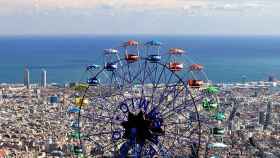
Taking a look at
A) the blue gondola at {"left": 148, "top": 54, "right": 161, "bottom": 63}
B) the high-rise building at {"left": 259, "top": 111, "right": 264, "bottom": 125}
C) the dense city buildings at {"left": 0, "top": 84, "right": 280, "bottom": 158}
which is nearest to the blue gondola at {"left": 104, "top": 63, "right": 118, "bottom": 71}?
the blue gondola at {"left": 148, "top": 54, "right": 161, "bottom": 63}

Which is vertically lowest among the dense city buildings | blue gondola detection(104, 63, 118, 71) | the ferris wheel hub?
the dense city buildings

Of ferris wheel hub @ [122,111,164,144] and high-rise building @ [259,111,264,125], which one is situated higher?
ferris wheel hub @ [122,111,164,144]

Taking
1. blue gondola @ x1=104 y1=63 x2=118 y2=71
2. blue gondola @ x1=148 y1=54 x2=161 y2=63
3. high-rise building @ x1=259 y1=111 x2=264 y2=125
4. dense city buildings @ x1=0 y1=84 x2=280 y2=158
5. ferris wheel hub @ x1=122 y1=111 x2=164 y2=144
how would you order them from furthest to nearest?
high-rise building @ x1=259 y1=111 x2=264 y2=125, dense city buildings @ x1=0 y1=84 x2=280 y2=158, blue gondola @ x1=104 y1=63 x2=118 y2=71, blue gondola @ x1=148 y1=54 x2=161 y2=63, ferris wheel hub @ x1=122 y1=111 x2=164 y2=144

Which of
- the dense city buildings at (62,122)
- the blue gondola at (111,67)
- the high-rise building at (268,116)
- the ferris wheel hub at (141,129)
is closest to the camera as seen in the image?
the ferris wheel hub at (141,129)

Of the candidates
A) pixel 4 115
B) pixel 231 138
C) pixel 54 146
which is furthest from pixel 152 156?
pixel 4 115

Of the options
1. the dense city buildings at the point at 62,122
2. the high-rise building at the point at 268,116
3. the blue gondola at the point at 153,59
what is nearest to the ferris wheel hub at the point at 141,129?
the blue gondola at the point at 153,59

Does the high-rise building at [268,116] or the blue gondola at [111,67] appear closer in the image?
the blue gondola at [111,67]

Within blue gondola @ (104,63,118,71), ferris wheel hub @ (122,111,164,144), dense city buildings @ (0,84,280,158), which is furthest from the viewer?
dense city buildings @ (0,84,280,158)

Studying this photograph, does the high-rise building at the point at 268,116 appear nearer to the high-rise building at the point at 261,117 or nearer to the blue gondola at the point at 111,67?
the high-rise building at the point at 261,117

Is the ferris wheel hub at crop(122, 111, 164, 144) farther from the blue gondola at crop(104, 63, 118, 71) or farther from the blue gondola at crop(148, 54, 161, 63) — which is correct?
the blue gondola at crop(104, 63, 118, 71)

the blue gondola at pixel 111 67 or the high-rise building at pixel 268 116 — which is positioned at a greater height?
the blue gondola at pixel 111 67

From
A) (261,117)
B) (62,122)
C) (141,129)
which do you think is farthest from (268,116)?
(141,129)

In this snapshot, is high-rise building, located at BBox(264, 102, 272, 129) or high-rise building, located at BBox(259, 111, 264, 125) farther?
high-rise building, located at BBox(259, 111, 264, 125)
